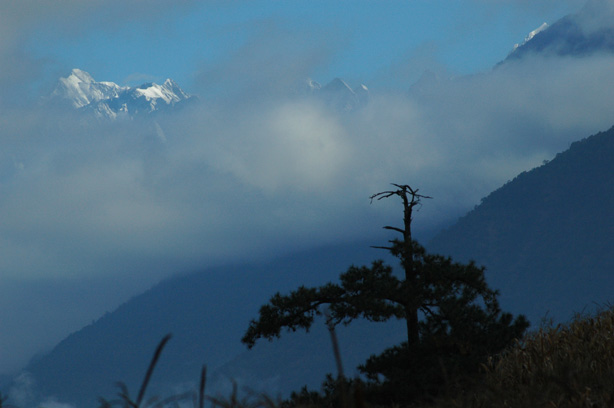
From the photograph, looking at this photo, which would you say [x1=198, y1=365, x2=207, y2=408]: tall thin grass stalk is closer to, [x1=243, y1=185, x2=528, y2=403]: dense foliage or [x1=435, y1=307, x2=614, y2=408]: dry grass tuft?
[x1=435, y1=307, x2=614, y2=408]: dry grass tuft

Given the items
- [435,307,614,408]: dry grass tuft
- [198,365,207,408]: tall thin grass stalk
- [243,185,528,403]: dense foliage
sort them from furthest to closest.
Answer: [243,185,528,403]: dense foliage
[435,307,614,408]: dry grass tuft
[198,365,207,408]: tall thin grass stalk

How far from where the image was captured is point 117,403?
15.3ft

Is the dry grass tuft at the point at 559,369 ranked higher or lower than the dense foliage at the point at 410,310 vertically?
lower

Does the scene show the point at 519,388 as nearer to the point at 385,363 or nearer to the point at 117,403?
the point at 117,403

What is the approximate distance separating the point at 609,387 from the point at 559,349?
14.5 feet

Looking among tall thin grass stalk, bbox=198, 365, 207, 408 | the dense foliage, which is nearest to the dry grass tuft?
tall thin grass stalk, bbox=198, 365, 207, 408

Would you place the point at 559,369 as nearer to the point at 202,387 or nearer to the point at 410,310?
the point at 202,387

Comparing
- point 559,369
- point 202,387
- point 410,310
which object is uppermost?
point 410,310

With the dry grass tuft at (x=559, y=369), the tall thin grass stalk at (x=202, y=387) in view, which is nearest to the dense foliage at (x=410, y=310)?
the dry grass tuft at (x=559, y=369)

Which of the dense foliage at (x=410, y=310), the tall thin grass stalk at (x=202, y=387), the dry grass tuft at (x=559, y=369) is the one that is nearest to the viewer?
the tall thin grass stalk at (x=202, y=387)

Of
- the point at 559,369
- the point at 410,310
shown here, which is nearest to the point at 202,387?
the point at 559,369

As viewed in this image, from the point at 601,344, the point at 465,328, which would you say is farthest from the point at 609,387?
the point at 465,328

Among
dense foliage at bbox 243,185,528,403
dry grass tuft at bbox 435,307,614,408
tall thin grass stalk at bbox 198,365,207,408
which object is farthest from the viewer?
dense foliage at bbox 243,185,528,403

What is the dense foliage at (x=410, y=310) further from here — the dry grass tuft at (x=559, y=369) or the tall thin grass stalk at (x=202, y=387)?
the tall thin grass stalk at (x=202, y=387)
